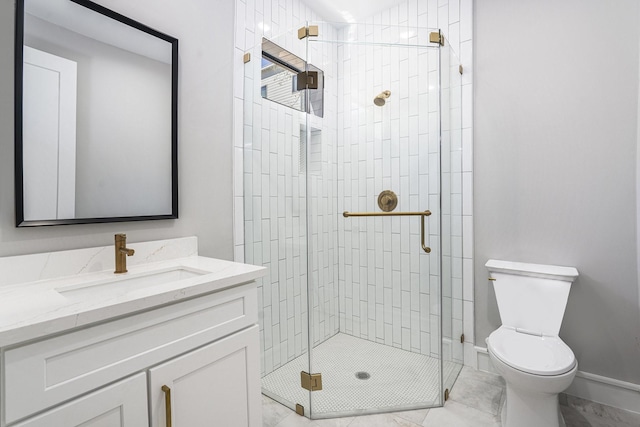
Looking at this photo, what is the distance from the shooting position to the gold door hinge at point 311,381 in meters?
1.78

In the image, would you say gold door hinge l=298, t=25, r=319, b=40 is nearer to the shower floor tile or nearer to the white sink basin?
the white sink basin

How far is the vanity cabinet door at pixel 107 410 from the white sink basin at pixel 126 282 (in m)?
0.28

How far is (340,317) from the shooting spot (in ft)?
6.64

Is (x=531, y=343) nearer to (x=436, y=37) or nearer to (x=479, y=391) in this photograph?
(x=479, y=391)

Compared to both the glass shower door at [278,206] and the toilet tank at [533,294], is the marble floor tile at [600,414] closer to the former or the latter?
the toilet tank at [533,294]

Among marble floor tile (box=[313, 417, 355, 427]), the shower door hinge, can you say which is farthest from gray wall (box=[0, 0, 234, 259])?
marble floor tile (box=[313, 417, 355, 427])

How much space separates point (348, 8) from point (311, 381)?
2720 mm

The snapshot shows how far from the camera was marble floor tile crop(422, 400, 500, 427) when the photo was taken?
1.68 m

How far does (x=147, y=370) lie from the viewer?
993mm

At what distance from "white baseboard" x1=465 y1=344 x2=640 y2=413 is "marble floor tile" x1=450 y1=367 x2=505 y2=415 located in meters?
0.42

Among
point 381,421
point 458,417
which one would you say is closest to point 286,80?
point 381,421

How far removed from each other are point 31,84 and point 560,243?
275cm

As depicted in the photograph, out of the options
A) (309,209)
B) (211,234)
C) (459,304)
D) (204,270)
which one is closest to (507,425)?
(459,304)

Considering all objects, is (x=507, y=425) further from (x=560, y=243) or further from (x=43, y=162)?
(x=43, y=162)
